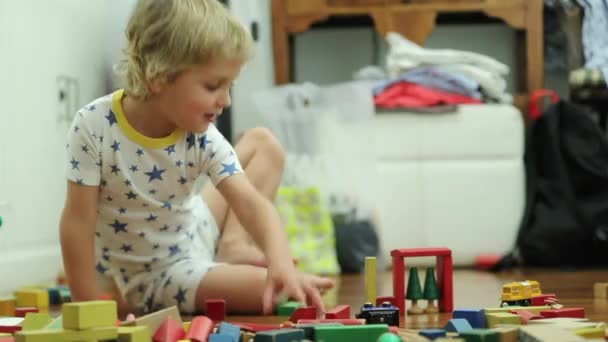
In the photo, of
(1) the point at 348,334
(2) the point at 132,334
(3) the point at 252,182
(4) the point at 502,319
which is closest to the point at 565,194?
(3) the point at 252,182

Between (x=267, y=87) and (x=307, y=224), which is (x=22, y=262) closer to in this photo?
(x=307, y=224)

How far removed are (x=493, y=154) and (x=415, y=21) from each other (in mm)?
471

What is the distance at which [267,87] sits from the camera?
9.64 ft

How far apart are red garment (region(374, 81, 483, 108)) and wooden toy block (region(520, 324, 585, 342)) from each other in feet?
5.73

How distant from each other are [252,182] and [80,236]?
45cm

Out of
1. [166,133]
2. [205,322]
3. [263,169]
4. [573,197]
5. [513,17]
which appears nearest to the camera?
[205,322]

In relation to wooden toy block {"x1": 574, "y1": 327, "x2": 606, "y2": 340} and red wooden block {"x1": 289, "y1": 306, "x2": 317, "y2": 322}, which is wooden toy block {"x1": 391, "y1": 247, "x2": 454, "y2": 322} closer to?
red wooden block {"x1": 289, "y1": 306, "x2": 317, "y2": 322}

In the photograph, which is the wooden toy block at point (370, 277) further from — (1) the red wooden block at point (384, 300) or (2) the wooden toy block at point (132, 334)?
(2) the wooden toy block at point (132, 334)

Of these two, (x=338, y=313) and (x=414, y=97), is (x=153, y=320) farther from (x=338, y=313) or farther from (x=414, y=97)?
(x=414, y=97)

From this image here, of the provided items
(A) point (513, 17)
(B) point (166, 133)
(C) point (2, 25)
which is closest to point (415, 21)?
(A) point (513, 17)

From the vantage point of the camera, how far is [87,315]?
0.81 metres

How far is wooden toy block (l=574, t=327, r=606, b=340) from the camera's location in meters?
0.91

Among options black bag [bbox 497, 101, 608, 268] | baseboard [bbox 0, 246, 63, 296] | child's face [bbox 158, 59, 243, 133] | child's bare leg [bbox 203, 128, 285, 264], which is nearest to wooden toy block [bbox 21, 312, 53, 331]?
child's face [bbox 158, 59, 243, 133]

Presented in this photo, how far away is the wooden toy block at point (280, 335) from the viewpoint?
87 cm
